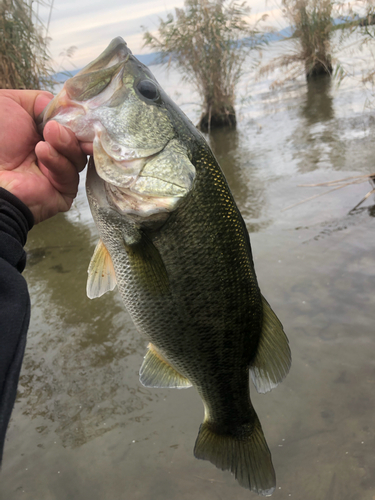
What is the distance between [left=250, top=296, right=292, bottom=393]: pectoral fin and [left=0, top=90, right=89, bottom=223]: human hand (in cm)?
106

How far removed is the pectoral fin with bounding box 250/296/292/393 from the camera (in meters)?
1.77

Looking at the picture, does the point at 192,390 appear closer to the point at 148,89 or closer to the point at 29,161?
the point at 29,161

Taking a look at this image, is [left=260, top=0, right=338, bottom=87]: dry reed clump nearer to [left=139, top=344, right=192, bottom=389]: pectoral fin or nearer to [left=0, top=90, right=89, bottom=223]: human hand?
[left=0, top=90, right=89, bottom=223]: human hand

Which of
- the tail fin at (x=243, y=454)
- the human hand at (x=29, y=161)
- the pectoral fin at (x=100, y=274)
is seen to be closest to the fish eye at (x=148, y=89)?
the human hand at (x=29, y=161)

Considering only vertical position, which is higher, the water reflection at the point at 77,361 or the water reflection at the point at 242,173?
the water reflection at the point at 242,173

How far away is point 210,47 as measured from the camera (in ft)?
31.2

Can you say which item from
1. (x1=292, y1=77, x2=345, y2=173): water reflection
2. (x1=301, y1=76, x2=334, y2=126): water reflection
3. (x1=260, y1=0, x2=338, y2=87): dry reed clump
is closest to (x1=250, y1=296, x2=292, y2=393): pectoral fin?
(x1=292, y1=77, x2=345, y2=173): water reflection

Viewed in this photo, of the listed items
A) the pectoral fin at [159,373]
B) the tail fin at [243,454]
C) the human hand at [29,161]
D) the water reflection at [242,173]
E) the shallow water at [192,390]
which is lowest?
the shallow water at [192,390]

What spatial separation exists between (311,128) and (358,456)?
7.39 m

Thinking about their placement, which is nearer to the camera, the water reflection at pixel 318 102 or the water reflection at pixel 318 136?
the water reflection at pixel 318 136

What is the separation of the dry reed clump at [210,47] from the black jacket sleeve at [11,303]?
9088mm

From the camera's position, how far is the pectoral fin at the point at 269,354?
1770 millimetres

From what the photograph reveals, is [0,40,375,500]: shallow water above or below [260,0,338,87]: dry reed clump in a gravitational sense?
below

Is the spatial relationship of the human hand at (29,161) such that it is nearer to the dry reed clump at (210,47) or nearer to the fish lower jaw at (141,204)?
the fish lower jaw at (141,204)
